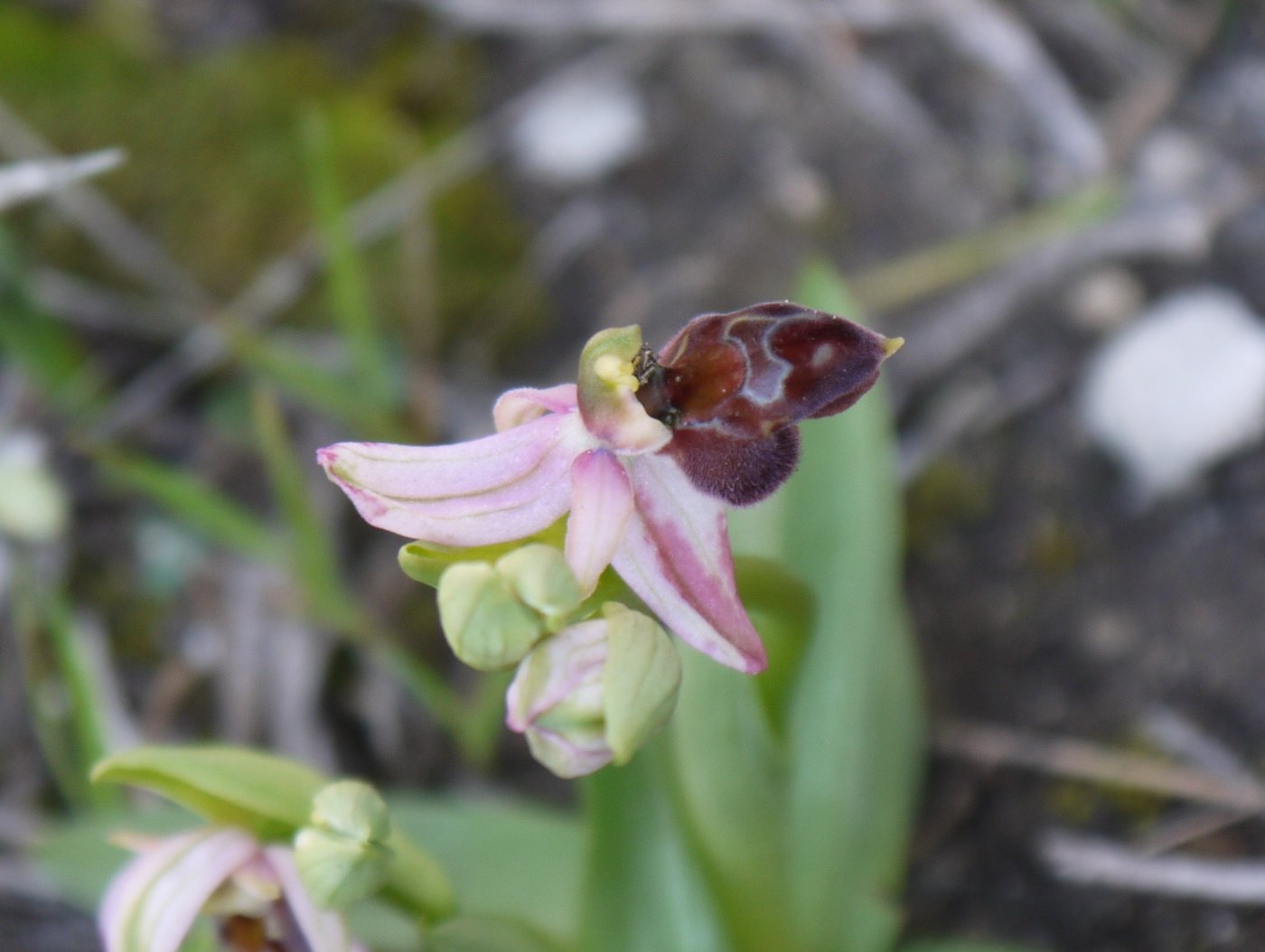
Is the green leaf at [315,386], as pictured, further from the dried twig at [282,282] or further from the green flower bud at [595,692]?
the green flower bud at [595,692]

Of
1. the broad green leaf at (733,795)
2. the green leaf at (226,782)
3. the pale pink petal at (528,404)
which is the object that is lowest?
the broad green leaf at (733,795)

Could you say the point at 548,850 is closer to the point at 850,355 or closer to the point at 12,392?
the point at 850,355

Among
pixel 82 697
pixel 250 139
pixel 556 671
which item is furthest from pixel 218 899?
pixel 250 139

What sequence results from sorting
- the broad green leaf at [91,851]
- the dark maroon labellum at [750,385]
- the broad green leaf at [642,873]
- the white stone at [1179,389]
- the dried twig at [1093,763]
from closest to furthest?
the dark maroon labellum at [750,385]
the broad green leaf at [642,873]
the broad green leaf at [91,851]
the dried twig at [1093,763]
the white stone at [1179,389]

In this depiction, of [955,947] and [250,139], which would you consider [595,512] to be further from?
[250,139]

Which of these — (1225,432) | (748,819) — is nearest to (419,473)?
(748,819)

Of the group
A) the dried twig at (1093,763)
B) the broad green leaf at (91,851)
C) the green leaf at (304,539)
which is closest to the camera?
the broad green leaf at (91,851)

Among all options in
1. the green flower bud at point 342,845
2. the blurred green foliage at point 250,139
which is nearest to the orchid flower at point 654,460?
the green flower bud at point 342,845

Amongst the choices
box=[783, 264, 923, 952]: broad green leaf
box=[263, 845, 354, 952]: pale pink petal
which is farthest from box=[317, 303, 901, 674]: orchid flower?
box=[783, 264, 923, 952]: broad green leaf
